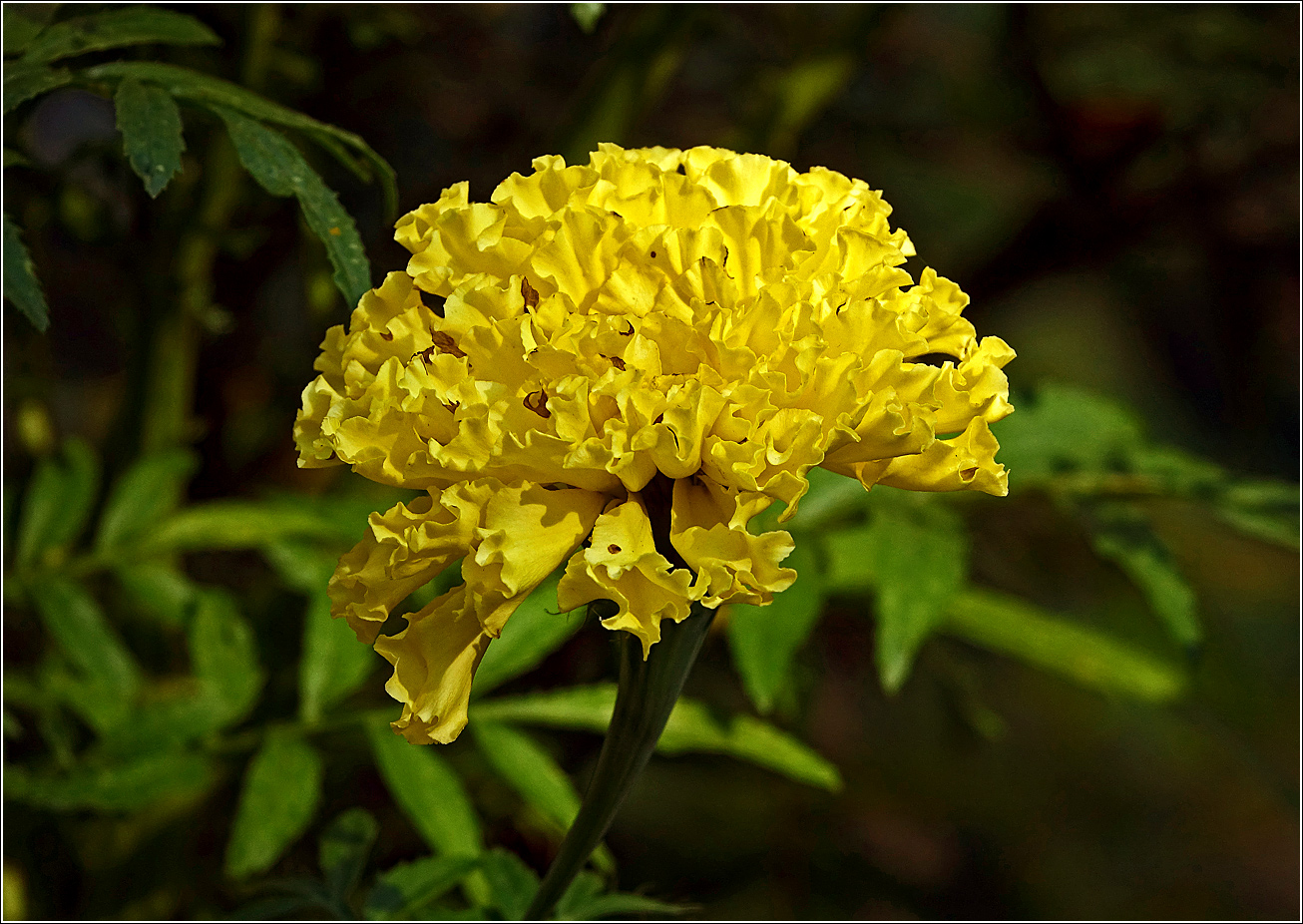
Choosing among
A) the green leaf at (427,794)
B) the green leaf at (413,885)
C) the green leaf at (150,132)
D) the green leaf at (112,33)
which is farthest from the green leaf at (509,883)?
the green leaf at (112,33)

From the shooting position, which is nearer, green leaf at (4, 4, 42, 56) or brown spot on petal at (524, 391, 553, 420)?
brown spot on petal at (524, 391, 553, 420)

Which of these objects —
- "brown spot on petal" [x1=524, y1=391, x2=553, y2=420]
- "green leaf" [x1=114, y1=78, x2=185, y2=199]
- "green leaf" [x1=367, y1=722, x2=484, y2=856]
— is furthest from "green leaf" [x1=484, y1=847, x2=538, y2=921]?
"green leaf" [x1=114, y1=78, x2=185, y2=199]

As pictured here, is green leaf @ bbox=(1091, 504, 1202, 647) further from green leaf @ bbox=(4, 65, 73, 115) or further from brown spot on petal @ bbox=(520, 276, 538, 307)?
green leaf @ bbox=(4, 65, 73, 115)

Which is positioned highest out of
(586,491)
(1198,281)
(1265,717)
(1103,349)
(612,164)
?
(612,164)

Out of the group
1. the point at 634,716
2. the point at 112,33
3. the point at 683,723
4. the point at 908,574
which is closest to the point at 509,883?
the point at 634,716

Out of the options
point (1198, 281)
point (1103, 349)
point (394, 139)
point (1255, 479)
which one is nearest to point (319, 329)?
point (394, 139)

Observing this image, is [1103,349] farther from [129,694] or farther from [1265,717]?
[129,694]
